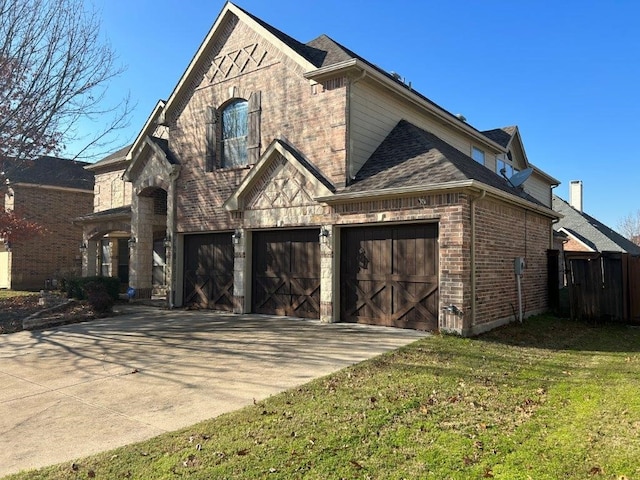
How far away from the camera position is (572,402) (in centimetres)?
536

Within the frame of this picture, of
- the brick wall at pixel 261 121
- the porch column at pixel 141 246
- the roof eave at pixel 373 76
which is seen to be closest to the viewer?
the roof eave at pixel 373 76

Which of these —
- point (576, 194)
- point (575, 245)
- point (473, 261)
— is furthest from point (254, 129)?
point (576, 194)

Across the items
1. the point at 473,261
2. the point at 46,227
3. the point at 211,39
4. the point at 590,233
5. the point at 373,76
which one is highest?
the point at 211,39

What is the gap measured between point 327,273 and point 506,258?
4491mm

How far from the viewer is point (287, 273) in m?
12.9

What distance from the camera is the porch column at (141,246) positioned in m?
17.1

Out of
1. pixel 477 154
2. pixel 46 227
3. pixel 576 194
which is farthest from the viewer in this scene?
pixel 576 194

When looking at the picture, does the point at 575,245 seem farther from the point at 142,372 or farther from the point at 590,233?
the point at 142,372

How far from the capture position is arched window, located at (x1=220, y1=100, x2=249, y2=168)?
1429 centimetres

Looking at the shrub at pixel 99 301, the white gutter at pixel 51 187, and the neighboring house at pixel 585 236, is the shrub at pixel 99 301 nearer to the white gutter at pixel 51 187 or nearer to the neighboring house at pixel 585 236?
the white gutter at pixel 51 187

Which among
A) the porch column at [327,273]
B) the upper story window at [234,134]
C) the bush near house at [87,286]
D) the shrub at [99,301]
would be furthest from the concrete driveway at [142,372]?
the upper story window at [234,134]

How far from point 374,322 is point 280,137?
5823mm

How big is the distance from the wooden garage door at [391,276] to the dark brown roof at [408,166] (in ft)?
3.51

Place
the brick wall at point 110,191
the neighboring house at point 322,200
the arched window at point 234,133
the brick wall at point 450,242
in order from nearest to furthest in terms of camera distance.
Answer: the brick wall at point 450,242
the neighboring house at point 322,200
the arched window at point 234,133
the brick wall at point 110,191
